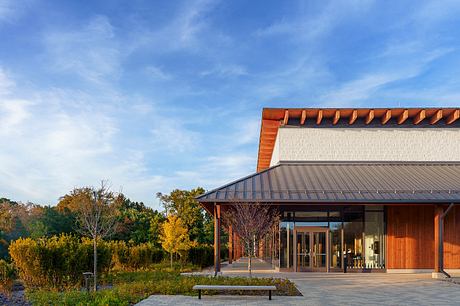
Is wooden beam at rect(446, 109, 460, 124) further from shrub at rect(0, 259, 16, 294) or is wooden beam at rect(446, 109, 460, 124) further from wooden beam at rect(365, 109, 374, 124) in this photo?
shrub at rect(0, 259, 16, 294)

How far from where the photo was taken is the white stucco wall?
2472 cm

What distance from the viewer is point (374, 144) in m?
24.8

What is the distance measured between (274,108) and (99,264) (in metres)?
12.5

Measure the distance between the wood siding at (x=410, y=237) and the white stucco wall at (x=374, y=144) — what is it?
135 inches

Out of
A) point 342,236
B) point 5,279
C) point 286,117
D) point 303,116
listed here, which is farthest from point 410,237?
point 5,279

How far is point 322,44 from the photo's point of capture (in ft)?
63.5

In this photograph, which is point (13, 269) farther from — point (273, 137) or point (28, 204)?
point (28, 204)

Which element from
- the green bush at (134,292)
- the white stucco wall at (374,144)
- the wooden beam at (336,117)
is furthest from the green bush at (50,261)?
the wooden beam at (336,117)

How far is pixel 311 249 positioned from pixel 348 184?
4045 millimetres

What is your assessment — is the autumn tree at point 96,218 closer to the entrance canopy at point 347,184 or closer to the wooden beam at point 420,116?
the entrance canopy at point 347,184

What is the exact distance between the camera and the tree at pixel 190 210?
127ft

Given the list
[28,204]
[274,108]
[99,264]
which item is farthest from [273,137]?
[28,204]

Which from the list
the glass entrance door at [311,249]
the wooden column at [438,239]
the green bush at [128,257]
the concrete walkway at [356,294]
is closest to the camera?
the concrete walkway at [356,294]

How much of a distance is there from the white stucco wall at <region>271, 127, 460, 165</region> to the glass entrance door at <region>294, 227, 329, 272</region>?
4431 mm
